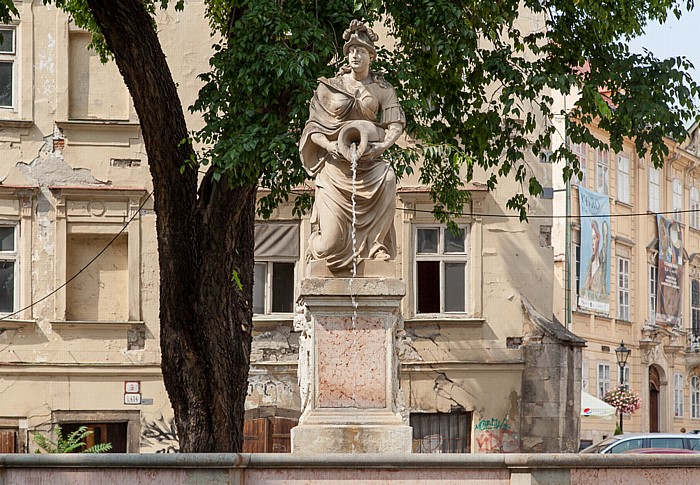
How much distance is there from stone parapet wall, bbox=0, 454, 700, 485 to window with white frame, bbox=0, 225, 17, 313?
16.3 m

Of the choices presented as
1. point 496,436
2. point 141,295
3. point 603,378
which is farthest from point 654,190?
point 141,295

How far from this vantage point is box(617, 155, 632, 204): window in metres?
43.0

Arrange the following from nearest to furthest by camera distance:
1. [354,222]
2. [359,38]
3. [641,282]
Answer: [354,222]
[359,38]
[641,282]

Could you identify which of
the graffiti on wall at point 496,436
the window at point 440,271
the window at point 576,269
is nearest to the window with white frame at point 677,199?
the window at point 576,269

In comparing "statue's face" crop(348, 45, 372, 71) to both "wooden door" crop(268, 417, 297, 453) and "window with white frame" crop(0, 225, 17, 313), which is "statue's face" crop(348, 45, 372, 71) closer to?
"wooden door" crop(268, 417, 297, 453)

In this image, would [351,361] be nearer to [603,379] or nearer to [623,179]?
[603,379]

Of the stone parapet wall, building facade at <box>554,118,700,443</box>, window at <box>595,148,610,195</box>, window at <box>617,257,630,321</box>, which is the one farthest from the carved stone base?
window at <box>617,257,630,321</box>

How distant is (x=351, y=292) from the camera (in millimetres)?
12078

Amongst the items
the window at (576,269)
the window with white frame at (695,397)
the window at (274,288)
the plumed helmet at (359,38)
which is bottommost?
the window with white frame at (695,397)

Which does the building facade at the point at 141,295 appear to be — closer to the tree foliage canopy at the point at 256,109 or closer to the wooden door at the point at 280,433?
the wooden door at the point at 280,433

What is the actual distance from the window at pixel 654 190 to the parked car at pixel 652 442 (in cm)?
2120

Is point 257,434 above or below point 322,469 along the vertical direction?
below

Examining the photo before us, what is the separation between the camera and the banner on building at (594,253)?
39.7 metres

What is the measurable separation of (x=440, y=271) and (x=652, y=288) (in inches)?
765
